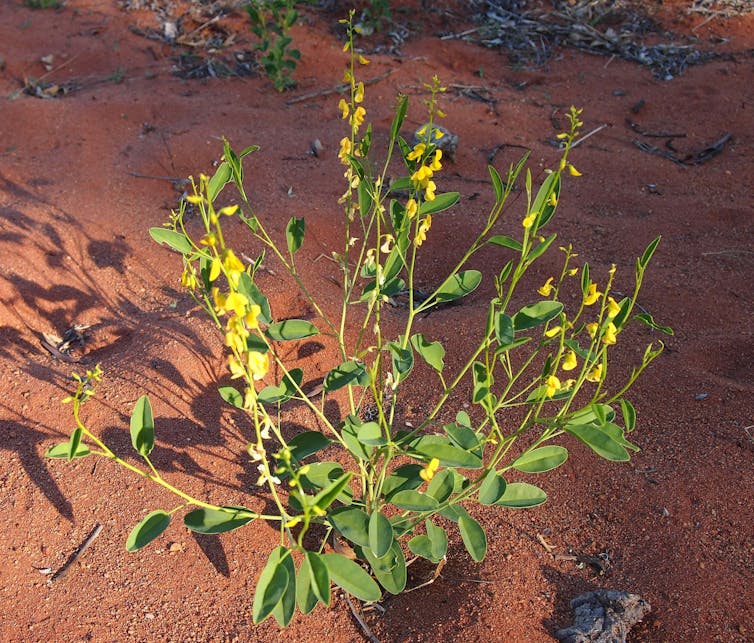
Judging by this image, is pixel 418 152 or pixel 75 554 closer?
pixel 418 152

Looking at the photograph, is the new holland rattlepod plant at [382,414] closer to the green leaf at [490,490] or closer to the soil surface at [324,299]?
the green leaf at [490,490]

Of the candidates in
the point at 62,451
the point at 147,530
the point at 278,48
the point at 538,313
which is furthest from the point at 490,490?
the point at 278,48

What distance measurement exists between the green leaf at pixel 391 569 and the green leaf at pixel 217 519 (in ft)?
1.08

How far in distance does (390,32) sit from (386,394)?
4362 millimetres

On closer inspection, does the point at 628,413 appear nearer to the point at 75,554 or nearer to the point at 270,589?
the point at 270,589

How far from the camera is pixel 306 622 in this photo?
185cm

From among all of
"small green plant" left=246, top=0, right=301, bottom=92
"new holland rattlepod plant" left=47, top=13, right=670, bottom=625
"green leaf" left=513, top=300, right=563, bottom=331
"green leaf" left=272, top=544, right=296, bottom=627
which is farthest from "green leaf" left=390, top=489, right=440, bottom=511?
"small green plant" left=246, top=0, right=301, bottom=92

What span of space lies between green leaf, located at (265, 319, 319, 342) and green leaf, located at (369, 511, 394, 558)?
503 mm

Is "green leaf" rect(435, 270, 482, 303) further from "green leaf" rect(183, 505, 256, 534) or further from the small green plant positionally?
the small green plant

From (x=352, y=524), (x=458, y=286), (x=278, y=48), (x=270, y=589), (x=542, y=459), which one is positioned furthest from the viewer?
(x=278, y=48)

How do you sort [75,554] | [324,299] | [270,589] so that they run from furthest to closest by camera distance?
1. [324,299]
2. [75,554]
3. [270,589]

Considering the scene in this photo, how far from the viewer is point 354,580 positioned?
5.03 feet

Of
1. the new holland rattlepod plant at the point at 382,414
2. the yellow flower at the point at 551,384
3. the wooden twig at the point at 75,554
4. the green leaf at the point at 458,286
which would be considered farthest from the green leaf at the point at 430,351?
the wooden twig at the point at 75,554

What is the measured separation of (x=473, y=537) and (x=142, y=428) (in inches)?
31.9
